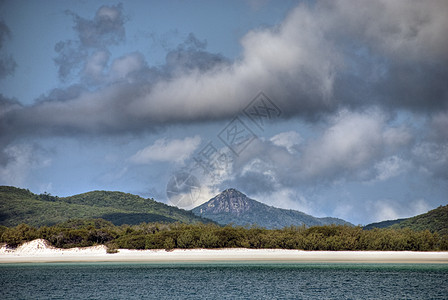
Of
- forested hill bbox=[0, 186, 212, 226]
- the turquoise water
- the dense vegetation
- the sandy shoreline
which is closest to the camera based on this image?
the turquoise water

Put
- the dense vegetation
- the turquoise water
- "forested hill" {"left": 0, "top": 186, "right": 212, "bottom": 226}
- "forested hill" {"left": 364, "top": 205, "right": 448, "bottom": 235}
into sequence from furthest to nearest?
"forested hill" {"left": 0, "top": 186, "right": 212, "bottom": 226}
"forested hill" {"left": 364, "top": 205, "right": 448, "bottom": 235}
the dense vegetation
the turquoise water

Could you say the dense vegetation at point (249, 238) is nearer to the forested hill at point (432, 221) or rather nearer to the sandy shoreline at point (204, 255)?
the sandy shoreline at point (204, 255)

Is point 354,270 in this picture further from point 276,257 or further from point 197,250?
point 197,250

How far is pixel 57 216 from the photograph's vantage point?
128625mm

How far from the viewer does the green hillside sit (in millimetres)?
79688

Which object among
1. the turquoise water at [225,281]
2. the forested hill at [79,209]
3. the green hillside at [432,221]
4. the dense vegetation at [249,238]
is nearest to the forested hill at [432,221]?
the green hillside at [432,221]

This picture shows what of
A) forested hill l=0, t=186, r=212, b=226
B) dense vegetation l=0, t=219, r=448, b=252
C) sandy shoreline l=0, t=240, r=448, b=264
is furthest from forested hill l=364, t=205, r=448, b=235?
forested hill l=0, t=186, r=212, b=226

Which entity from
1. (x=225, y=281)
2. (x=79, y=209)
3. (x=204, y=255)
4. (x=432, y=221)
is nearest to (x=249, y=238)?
(x=204, y=255)

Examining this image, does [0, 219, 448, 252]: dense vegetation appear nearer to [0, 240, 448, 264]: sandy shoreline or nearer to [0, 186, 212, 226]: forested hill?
[0, 240, 448, 264]: sandy shoreline

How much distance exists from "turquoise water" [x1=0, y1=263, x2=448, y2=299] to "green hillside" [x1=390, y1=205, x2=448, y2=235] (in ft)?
133

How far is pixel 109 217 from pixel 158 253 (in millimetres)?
91033

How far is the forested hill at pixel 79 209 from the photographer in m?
128

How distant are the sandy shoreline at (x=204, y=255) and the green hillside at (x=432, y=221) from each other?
1225 inches

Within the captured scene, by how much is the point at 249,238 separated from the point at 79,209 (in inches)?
3862
